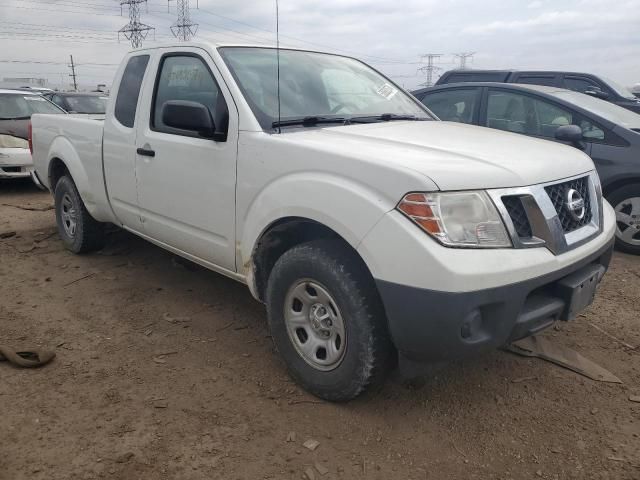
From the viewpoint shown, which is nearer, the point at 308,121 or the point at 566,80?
the point at 308,121

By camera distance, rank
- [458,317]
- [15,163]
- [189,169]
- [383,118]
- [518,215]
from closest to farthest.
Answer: [458,317] → [518,215] → [189,169] → [383,118] → [15,163]

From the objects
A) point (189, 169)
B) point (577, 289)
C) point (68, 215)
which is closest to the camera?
point (577, 289)

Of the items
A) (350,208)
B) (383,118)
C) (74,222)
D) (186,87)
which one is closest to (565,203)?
(350,208)

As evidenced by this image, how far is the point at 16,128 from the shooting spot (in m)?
8.92

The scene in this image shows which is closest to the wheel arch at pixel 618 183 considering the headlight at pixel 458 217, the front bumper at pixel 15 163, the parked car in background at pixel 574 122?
the parked car in background at pixel 574 122

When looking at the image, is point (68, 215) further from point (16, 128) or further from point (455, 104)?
point (16, 128)

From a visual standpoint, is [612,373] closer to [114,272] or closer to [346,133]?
[346,133]

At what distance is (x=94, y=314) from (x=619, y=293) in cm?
401

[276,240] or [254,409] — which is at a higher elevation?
[276,240]

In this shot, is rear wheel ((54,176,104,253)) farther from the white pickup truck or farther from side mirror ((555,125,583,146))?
side mirror ((555,125,583,146))

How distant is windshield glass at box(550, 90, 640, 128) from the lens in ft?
18.1

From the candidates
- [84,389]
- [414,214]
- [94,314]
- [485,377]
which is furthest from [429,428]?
[94,314]

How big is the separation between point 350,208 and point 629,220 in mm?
4091

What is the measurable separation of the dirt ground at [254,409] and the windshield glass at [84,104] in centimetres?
916
